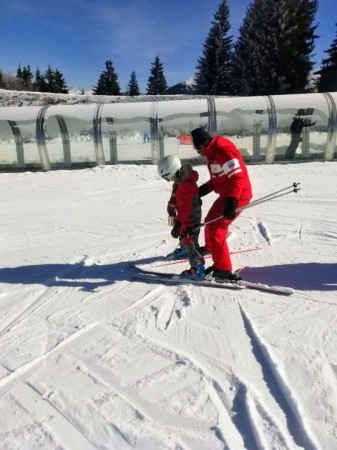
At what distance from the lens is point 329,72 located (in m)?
38.6

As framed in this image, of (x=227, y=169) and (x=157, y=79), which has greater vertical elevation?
(x=157, y=79)

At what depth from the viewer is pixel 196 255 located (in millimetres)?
4461

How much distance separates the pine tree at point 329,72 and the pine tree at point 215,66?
9028 mm

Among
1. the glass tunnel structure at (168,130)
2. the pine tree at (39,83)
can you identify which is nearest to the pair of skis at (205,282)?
the glass tunnel structure at (168,130)

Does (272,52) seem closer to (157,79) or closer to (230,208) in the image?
(157,79)

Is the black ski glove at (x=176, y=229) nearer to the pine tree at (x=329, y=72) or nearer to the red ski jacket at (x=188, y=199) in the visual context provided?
the red ski jacket at (x=188, y=199)

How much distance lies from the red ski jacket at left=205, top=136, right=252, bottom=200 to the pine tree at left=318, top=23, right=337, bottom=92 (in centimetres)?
3740

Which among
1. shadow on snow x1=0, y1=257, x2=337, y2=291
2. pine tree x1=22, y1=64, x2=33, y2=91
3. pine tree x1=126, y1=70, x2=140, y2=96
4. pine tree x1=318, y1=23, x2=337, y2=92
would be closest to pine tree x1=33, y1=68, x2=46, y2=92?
pine tree x1=22, y1=64, x2=33, y2=91

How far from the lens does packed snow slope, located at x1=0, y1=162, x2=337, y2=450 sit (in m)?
2.29

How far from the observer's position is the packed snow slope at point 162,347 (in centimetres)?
229

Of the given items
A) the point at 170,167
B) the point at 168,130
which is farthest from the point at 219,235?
the point at 168,130

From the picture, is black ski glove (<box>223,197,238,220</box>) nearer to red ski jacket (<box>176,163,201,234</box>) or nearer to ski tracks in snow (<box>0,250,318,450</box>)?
red ski jacket (<box>176,163,201,234</box>)

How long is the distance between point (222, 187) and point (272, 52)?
3726 centimetres

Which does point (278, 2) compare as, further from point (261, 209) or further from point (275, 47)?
point (261, 209)
